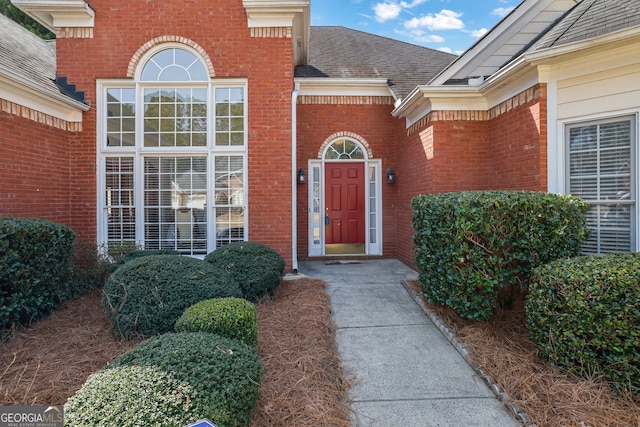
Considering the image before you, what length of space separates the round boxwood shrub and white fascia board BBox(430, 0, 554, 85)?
234 inches

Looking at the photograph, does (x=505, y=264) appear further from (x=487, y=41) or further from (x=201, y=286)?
(x=487, y=41)

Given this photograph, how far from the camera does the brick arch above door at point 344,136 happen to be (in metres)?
8.69

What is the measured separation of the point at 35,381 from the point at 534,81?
23.0ft

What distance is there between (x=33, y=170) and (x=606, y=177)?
8.74 m

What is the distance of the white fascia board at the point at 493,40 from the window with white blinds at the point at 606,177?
225cm

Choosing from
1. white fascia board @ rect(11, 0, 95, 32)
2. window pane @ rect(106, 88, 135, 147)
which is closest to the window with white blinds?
window pane @ rect(106, 88, 135, 147)

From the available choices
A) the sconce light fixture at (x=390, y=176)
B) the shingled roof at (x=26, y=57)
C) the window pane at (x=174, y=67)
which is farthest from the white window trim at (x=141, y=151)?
the sconce light fixture at (x=390, y=176)

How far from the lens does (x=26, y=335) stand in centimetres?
414

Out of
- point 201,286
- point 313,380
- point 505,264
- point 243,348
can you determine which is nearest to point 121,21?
point 201,286

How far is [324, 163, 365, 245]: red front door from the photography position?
28.9 feet

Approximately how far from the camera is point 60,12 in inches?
252

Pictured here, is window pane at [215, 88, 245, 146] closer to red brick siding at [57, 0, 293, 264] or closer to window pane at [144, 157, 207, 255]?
red brick siding at [57, 0, 293, 264]

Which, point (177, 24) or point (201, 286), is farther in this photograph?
point (177, 24)

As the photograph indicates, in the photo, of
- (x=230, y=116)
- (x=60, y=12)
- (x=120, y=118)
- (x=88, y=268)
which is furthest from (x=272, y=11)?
(x=88, y=268)
